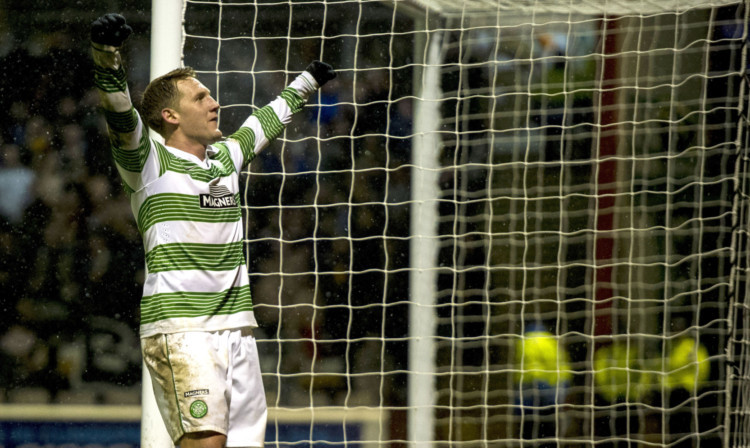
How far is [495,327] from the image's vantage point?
476 centimetres

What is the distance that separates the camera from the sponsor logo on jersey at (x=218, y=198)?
252 cm

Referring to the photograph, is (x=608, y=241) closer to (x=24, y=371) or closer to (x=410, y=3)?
(x=410, y=3)

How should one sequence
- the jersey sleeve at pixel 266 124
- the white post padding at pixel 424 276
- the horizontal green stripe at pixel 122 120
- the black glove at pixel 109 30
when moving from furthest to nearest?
the white post padding at pixel 424 276 → the jersey sleeve at pixel 266 124 → the horizontal green stripe at pixel 122 120 → the black glove at pixel 109 30

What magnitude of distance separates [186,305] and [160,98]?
0.59 metres

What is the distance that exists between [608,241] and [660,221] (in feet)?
1.56

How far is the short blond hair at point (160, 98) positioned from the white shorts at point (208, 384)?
0.60 m

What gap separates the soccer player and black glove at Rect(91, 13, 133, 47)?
0.05 meters

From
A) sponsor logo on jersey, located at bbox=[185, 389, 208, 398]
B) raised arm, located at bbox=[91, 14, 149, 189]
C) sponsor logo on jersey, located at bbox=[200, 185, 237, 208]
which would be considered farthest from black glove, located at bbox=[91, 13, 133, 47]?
sponsor logo on jersey, located at bbox=[185, 389, 208, 398]

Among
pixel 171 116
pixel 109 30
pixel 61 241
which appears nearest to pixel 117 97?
pixel 109 30

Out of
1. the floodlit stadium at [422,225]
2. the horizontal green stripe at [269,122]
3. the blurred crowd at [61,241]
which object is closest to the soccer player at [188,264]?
the horizontal green stripe at [269,122]

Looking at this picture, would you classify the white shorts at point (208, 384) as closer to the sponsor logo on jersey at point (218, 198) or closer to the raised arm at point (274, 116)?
the sponsor logo on jersey at point (218, 198)

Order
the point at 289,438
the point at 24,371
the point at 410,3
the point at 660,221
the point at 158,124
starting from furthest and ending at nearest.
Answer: the point at 24,371 → the point at 660,221 → the point at 289,438 → the point at 410,3 → the point at 158,124

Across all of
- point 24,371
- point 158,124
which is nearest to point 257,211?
point 24,371

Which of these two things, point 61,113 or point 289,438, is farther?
point 61,113
